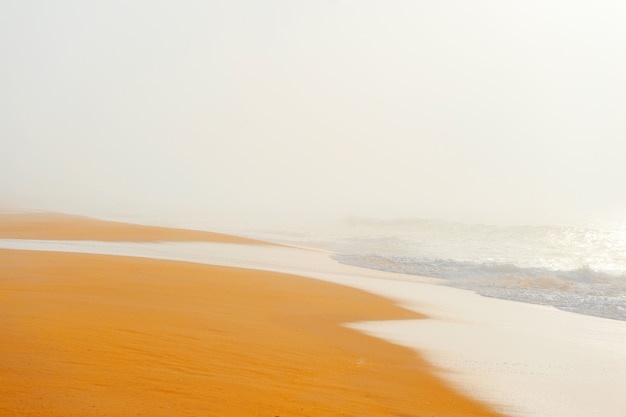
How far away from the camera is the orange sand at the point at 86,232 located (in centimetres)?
2464

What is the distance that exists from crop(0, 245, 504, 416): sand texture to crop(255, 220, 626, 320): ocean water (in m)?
8.44

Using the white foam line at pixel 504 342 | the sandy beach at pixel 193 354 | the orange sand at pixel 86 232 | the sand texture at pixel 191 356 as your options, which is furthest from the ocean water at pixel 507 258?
the sand texture at pixel 191 356

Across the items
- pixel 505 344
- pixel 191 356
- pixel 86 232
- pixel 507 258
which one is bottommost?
pixel 505 344

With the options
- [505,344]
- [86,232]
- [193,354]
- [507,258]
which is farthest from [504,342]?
[507,258]

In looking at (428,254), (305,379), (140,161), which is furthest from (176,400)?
(140,161)

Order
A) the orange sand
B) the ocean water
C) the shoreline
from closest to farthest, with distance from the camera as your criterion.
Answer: the shoreline, the ocean water, the orange sand

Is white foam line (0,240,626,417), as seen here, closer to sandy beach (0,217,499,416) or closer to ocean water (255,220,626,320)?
sandy beach (0,217,499,416)

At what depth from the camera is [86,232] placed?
2662cm

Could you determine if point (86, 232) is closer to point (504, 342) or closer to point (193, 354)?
point (504, 342)

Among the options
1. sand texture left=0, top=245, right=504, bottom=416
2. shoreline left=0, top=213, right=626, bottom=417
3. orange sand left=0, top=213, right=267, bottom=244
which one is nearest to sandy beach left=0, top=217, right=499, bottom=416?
sand texture left=0, top=245, right=504, bottom=416

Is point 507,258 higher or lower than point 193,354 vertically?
higher

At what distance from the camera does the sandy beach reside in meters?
5.63

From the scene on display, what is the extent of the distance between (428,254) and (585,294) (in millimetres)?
11857

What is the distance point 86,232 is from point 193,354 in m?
21.0
